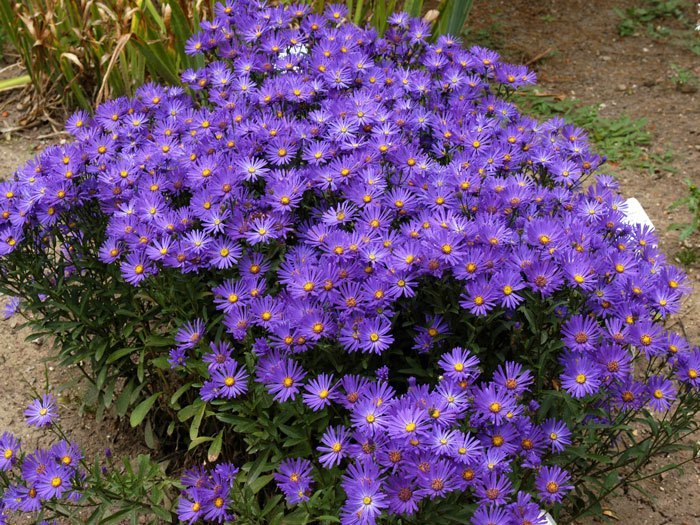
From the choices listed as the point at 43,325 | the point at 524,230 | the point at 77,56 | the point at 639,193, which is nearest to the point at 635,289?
the point at 524,230

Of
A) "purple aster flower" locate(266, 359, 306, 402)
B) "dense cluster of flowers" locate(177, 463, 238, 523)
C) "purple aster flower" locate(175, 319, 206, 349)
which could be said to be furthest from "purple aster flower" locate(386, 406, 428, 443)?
"purple aster flower" locate(175, 319, 206, 349)

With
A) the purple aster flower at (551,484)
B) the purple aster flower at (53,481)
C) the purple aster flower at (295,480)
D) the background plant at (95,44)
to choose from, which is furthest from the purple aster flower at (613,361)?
the background plant at (95,44)

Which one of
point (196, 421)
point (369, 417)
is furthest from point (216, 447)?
point (369, 417)

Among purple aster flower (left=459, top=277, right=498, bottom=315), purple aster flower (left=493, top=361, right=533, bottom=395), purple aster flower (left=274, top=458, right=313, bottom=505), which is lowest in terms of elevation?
purple aster flower (left=274, top=458, right=313, bottom=505)

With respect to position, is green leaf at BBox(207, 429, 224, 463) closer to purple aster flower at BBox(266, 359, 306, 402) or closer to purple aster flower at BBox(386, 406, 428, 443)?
purple aster flower at BBox(266, 359, 306, 402)

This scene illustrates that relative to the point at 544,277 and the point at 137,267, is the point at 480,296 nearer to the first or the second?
the point at 544,277

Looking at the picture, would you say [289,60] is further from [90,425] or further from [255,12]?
[90,425]

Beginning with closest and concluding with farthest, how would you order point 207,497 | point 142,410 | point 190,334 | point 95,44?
1. point 207,497
2. point 190,334
3. point 142,410
4. point 95,44

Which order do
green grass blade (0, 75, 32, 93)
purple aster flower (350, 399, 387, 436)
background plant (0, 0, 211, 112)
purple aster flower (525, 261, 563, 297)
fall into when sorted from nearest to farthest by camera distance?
purple aster flower (350, 399, 387, 436), purple aster flower (525, 261, 563, 297), background plant (0, 0, 211, 112), green grass blade (0, 75, 32, 93)
